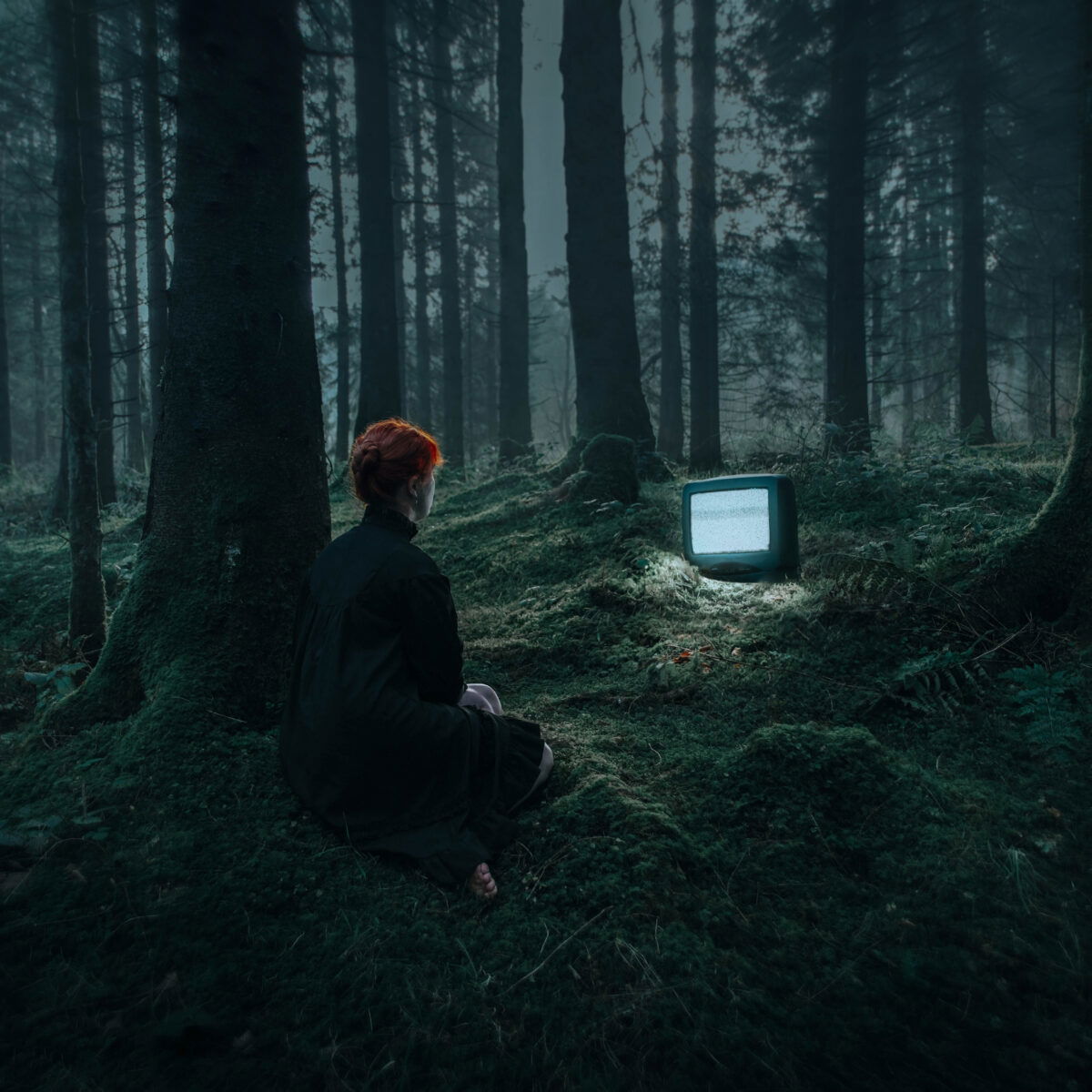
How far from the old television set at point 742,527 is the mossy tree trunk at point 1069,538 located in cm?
123

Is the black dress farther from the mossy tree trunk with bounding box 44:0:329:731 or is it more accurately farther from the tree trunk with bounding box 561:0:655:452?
the tree trunk with bounding box 561:0:655:452

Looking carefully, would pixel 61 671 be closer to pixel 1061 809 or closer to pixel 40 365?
pixel 1061 809

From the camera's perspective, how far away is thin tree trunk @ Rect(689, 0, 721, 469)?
13.8m

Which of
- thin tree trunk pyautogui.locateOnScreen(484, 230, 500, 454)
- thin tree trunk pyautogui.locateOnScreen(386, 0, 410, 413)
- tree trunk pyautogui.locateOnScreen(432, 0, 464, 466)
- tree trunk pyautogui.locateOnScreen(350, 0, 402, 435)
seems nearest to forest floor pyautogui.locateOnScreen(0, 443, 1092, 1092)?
tree trunk pyautogui.locateOnScreen(350, 0, 402, 435)

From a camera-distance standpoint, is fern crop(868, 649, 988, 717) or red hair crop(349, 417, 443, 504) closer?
red hair crop(349, 417, 443, 504)

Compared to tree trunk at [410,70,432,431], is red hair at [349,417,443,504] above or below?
below

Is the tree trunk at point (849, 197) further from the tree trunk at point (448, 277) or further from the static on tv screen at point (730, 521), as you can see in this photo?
the tree trunk at point (448, 277)

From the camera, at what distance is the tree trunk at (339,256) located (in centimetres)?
1728

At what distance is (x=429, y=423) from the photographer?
86.3 feet

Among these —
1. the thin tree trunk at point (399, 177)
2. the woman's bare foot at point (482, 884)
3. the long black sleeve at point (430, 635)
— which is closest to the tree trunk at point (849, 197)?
the long black sleeve at point (430, 635)

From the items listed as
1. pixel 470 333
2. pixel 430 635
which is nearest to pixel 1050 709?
pixel 430 635

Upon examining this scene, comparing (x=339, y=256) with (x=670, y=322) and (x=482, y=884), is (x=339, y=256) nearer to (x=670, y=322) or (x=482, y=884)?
(x=670, y=322)

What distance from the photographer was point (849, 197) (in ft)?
35.2

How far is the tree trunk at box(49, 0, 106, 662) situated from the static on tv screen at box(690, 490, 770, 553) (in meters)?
4.41
